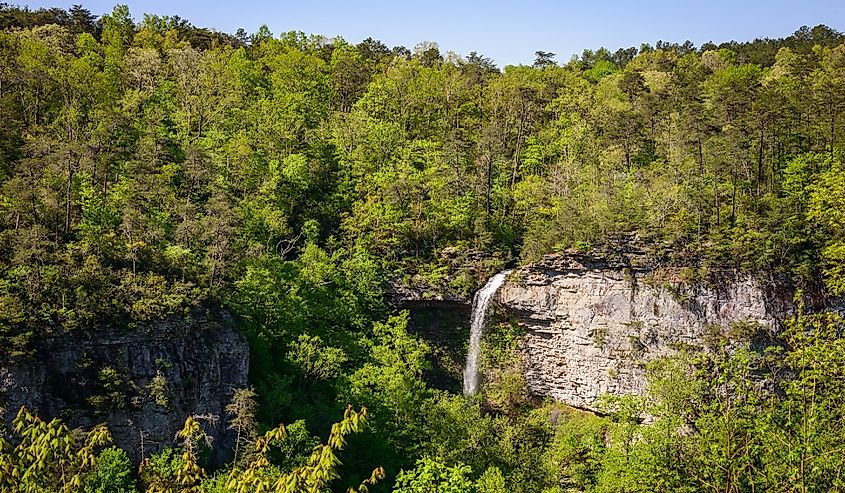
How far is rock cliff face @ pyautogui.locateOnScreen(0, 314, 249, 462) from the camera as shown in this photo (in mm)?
20297

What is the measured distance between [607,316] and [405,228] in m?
10.6

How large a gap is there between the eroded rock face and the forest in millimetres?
983

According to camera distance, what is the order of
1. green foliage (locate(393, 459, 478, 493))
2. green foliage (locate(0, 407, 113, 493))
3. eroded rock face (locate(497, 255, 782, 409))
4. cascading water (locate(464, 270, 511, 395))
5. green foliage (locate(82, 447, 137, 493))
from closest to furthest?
1. green foliage (locate(0, 407, 113, 493))
2. green foliage (locate(82, 447, 137, 493))
3. green foliage (locate(393, 459, 478, 493))
4. eroded rock face (locate(497, 255, 782, 409))
5. cascading water (locate(464, 270, 511, 395))

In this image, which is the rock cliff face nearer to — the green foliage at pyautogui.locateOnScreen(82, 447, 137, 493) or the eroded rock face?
the green foliage at pyautogui.locateOnScreen(82, 447, 137, 493)

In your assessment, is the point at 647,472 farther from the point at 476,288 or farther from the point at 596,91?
the point at 596,91

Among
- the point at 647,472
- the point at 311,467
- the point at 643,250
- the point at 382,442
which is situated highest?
the point at 643,250

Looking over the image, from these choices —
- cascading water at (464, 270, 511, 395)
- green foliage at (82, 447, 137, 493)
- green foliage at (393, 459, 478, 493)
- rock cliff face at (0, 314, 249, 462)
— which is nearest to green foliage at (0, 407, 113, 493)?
green foliage at (82, 447, 137, 493)

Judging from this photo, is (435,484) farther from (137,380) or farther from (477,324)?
(477,324)

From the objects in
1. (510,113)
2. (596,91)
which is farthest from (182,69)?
(596,91)

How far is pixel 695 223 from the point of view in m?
31.1

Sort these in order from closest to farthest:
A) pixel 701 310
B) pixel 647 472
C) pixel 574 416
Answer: pixel 647 472 < pixel 701 310 < pixel 574 416

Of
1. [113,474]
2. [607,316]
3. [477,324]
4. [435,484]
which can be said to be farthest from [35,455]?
[477,324]

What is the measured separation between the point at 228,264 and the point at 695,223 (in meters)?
20.3

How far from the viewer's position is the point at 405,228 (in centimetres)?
3469
